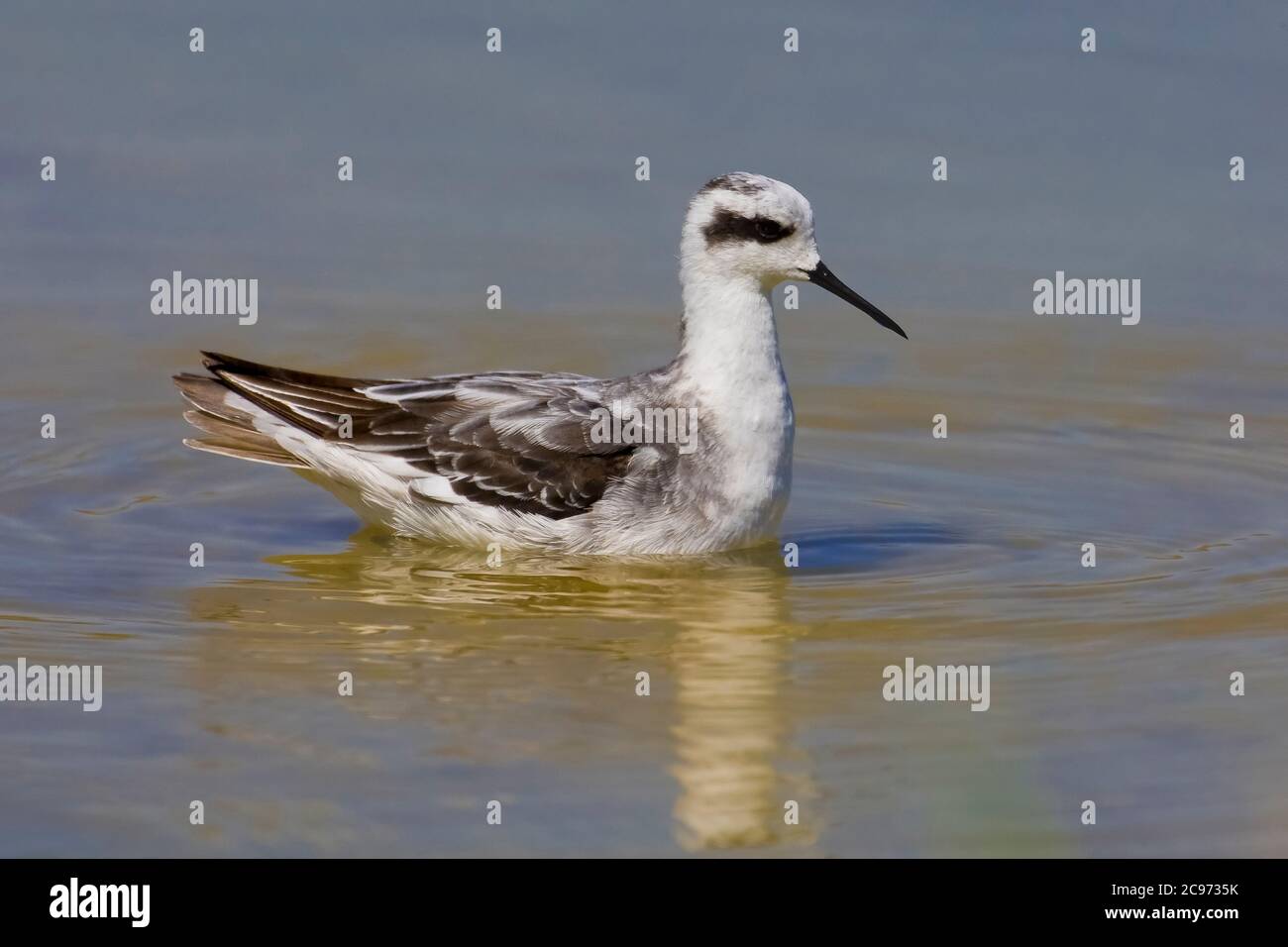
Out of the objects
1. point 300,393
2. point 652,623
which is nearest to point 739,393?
point 652,623

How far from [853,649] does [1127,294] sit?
7044 millimetres

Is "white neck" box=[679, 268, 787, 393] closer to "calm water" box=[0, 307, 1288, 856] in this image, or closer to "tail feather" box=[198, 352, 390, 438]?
"calm water" box=[0, 307, 1288, 856]

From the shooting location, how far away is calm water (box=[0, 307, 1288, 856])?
9.31m

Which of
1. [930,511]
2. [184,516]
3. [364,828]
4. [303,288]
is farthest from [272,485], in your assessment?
[364,828]

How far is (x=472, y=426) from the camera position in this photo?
1326 cm

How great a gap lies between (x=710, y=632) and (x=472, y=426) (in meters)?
2.36

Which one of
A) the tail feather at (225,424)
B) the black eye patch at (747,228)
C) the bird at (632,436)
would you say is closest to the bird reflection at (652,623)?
the bird at (632,436)

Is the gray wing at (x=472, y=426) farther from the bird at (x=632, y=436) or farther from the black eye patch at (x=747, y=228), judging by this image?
the black eye patch at (x=747, y=228)

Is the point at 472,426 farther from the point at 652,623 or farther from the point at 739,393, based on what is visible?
the point at 652,623

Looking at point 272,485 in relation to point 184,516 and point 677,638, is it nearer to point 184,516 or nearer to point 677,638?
point 184,516

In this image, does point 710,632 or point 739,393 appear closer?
point 710,632

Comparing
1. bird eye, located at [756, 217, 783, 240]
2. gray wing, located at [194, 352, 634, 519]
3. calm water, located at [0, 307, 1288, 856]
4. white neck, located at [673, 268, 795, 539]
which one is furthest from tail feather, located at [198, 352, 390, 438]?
bird eye, located at [756, 217, 783, 240]

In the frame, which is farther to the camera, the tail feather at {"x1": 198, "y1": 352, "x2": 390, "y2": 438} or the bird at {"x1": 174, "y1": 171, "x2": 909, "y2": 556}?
the tail feather at {"x1": 198, "y1": 352, "x2": 390, "y2": 438}

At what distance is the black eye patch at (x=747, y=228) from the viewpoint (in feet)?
42.2
